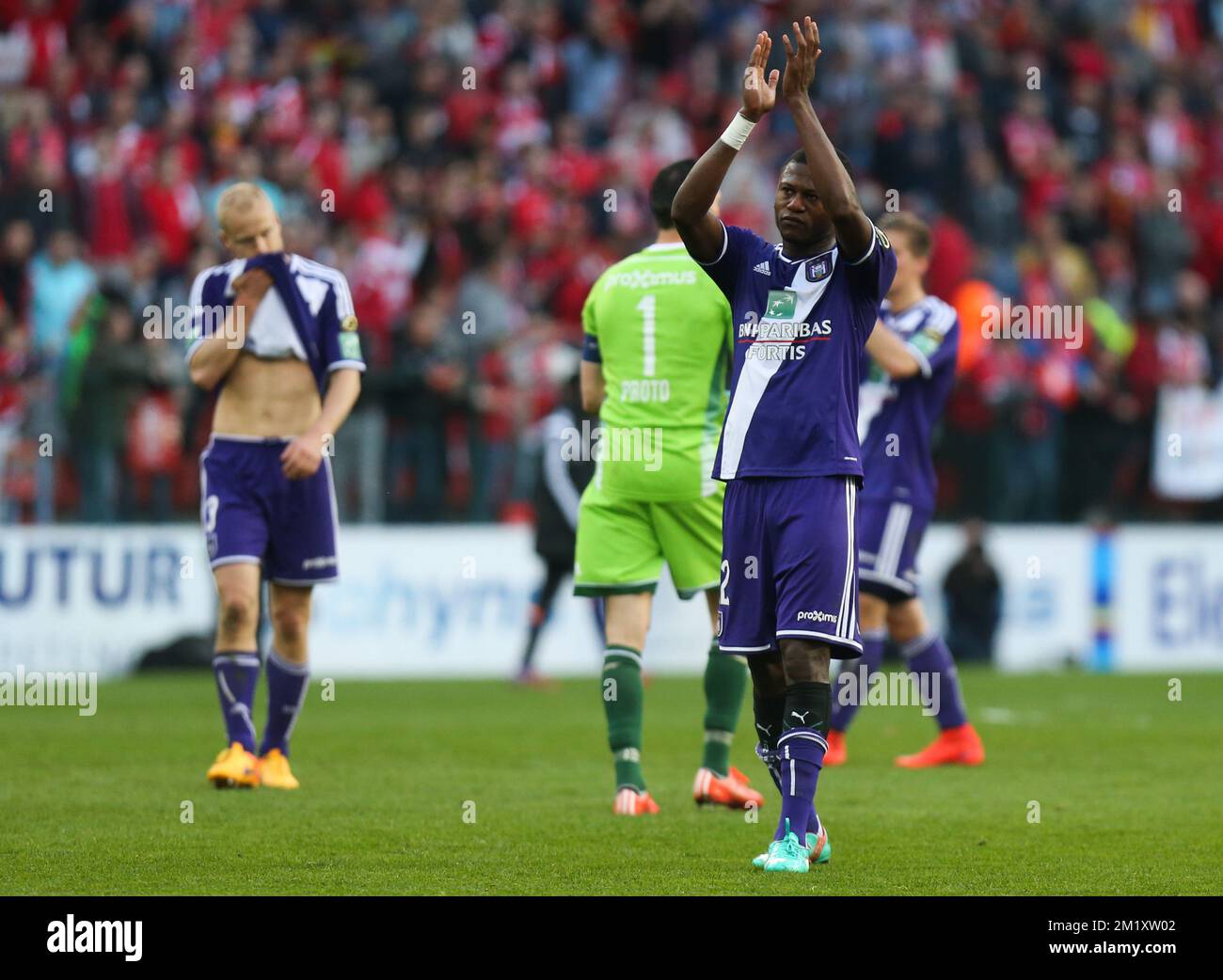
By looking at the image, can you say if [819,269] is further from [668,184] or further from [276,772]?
[276,772]

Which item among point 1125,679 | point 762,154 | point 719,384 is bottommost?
point 1125,679

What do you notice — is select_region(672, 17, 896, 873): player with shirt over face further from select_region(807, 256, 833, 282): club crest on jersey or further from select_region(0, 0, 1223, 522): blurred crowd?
select_region(0, 0, 1223, 522): blurred crowd

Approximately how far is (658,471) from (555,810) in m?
1.49

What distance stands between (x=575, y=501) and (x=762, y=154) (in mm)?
7419

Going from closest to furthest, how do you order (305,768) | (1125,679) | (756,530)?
(756,530) → (305,768) → (1125,679)

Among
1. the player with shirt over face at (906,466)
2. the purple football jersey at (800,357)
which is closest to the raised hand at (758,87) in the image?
the purple football jersey at (800,357)

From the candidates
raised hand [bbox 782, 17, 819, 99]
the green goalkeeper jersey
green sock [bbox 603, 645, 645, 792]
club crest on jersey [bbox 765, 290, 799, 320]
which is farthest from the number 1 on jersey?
raised hand [bbox 782, 17, 819, 99]

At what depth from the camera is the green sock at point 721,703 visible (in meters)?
8.80

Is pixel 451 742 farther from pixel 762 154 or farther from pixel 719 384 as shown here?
pixel 762 154

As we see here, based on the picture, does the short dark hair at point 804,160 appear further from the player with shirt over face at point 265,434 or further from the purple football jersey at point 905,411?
the purple football jersey at point 905,411

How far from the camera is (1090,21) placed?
Answer: 2670cm

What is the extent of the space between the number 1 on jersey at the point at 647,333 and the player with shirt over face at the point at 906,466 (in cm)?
212

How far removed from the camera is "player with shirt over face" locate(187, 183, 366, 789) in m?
9.45
